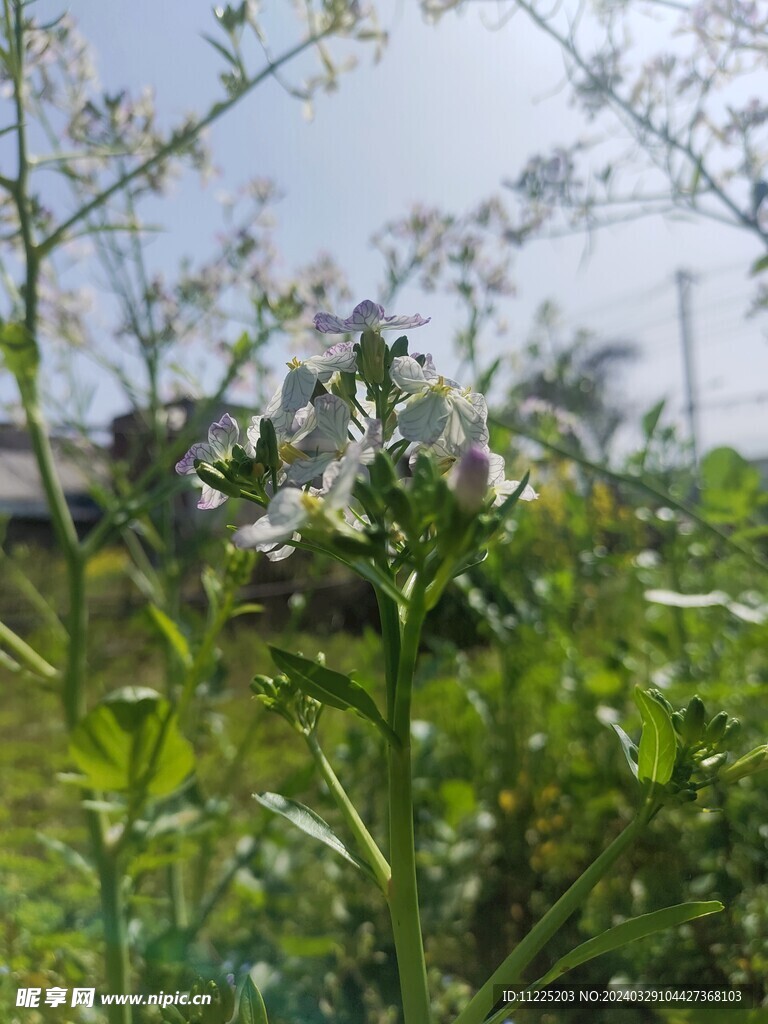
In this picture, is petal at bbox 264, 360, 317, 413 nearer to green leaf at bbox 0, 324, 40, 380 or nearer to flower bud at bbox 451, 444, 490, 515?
flower bud at bbox 451, 444, 490, 515

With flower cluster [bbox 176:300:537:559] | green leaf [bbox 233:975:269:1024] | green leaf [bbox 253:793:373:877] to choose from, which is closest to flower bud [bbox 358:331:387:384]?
flower cluster [bbox 176:300:537:559]

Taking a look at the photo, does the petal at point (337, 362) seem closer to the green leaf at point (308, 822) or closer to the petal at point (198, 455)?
the petal at point (198, 455)

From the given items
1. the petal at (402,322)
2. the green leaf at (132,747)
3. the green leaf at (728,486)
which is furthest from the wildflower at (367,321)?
the green leaf at (728,486)

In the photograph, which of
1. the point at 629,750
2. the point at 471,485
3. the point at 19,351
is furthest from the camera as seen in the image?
the point at 19,351

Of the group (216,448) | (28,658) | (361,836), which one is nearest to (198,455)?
(216,448)

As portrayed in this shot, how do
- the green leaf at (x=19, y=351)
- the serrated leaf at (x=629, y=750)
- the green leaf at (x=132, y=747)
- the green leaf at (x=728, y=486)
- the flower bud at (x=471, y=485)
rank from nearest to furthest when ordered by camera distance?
the flower bud at (x=471, y=485) < the serrated leaf at (x=629, y=750) < the green leaf at (x=132, y=747) < the green leaf at (x=19, y=351) < the green leaf at (x=728, y=486)

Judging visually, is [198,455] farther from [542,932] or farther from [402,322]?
[542,932]
